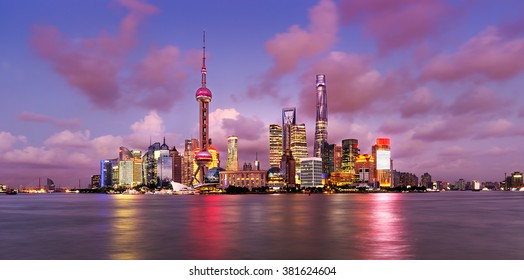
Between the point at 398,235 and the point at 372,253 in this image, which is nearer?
the point at 372,253
